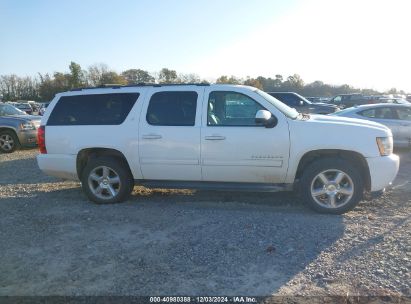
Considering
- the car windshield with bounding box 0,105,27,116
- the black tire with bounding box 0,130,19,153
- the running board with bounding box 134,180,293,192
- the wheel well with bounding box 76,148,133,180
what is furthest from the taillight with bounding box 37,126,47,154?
the car windshield with bounding box 0,105,27,116

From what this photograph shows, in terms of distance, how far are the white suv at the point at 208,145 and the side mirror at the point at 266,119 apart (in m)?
0.01

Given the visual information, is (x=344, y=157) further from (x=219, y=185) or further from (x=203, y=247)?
(x=203, y=247)

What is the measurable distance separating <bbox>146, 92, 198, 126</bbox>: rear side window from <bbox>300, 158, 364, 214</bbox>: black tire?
189 centimetres

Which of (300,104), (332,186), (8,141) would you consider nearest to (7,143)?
(8,141)

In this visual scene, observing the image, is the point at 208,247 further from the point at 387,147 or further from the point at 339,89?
the point at 339,89

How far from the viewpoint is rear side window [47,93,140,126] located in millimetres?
6191

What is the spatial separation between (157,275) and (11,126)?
10470mm

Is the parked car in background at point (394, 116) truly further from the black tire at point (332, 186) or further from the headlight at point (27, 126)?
the headlight at point (27, 126)

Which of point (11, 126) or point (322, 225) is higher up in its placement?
point (11, 126)

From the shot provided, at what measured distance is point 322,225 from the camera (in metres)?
5.09

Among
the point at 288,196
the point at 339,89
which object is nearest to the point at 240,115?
the point at 288,196

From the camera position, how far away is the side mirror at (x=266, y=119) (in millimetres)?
5348

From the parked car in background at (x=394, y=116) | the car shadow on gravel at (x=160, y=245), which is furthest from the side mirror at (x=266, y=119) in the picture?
the parked car in background at (x=394, y=116)

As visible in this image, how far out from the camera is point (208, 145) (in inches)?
227
